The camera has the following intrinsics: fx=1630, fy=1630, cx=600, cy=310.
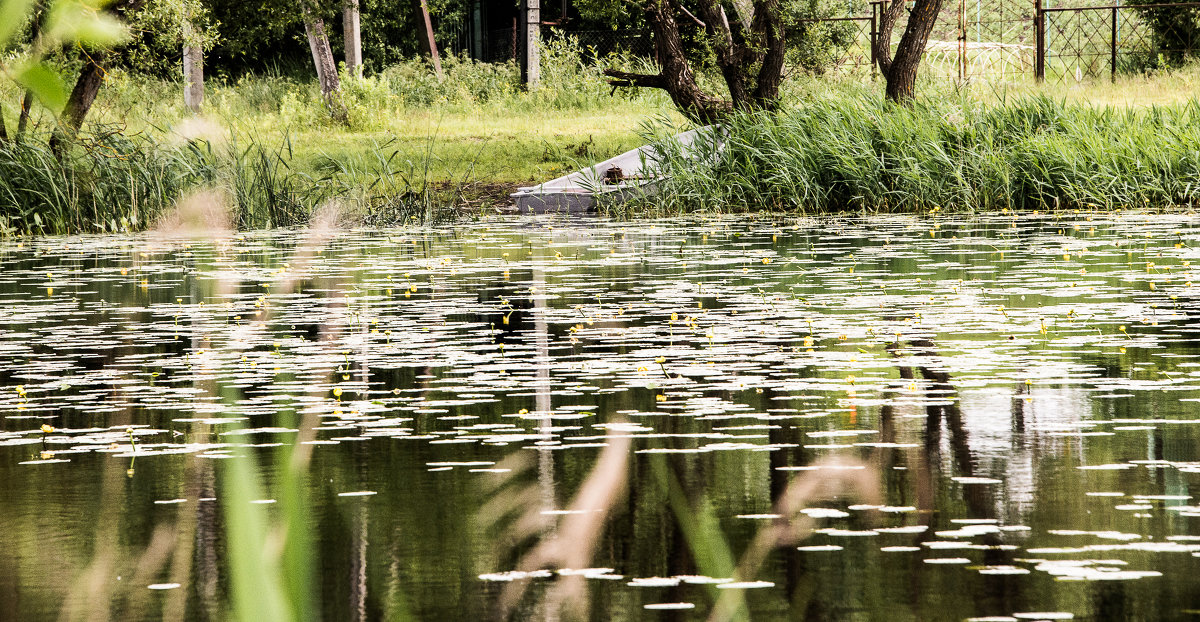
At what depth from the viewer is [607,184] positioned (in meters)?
18.1

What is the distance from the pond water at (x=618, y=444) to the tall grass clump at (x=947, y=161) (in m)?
5.62

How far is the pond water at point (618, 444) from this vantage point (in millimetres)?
3414

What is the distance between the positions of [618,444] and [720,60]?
14.8m

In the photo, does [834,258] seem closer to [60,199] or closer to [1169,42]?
[60,199]

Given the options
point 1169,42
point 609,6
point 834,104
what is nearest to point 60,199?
point 609,6

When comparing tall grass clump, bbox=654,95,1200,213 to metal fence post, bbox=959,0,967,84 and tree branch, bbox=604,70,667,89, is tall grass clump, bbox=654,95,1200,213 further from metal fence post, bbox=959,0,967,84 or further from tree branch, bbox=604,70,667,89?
metal fence post, bbox=959,0,967,84

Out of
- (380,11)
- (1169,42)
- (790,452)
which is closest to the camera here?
(790,452)

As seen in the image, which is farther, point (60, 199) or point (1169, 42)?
point (1169, 42)

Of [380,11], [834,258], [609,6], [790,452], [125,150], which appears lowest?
[790,452]

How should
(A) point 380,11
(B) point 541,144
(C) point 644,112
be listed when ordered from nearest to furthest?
(B) point 541,144, (C) point 644,112, (A) point 380,11

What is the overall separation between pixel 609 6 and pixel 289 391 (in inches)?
509

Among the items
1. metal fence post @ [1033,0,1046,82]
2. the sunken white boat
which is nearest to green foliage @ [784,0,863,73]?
the sunken white boat

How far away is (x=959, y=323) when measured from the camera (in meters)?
7.85

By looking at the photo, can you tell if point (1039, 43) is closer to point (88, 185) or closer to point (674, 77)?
point (674, 77)
